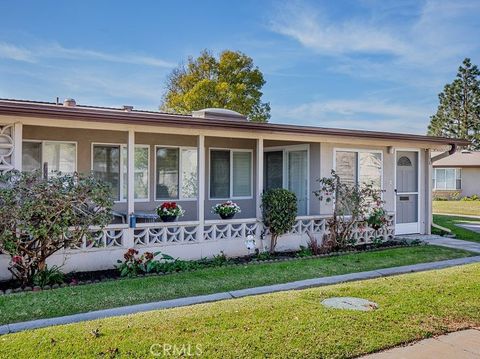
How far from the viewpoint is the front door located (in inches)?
485

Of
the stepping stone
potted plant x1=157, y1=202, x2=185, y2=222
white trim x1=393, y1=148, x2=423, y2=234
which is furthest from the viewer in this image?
white trim x1=393, y1=148, x2=423, y2=234

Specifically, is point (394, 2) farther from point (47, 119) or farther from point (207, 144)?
point (47, 119)

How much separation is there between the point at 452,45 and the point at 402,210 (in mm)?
8813

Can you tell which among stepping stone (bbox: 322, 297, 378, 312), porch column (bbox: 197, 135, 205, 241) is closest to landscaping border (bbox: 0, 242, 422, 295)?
porch column (bbox: 197, 135, 205, 241)

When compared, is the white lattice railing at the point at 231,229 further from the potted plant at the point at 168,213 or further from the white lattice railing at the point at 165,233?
the potted plant at the point at 168,213

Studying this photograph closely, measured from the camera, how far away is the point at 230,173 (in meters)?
12.8

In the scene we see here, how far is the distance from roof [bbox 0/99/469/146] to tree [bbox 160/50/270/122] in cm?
1697

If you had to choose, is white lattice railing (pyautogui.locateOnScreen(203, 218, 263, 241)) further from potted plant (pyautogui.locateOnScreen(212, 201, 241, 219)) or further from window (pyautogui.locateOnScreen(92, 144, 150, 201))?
window (pyautogui.locateOnScreen(92, 144, 150, 201))

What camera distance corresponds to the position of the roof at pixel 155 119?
6.82 meters

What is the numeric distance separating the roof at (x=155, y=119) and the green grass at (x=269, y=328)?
3558 millimetres

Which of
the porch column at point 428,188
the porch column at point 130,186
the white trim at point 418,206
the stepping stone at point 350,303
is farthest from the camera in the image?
the porch column at point 428,188

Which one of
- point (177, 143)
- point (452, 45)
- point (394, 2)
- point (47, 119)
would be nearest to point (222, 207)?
point (177, 143)

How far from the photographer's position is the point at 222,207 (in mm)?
9656

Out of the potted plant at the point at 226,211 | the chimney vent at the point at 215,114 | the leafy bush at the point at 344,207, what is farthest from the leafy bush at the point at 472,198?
the potted plant at the point at 226,211
